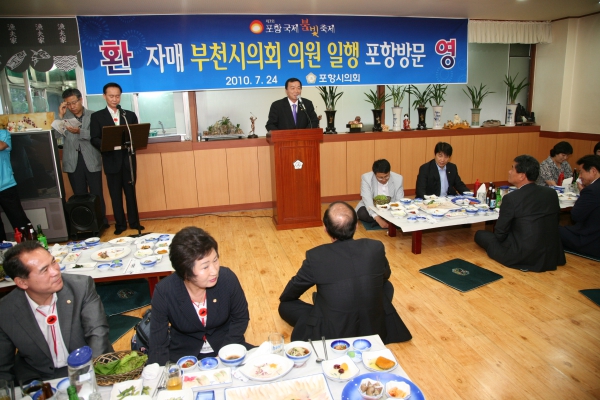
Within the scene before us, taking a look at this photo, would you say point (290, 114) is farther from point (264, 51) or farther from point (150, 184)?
point (150, 184)

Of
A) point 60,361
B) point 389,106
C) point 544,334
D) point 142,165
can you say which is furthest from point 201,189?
point 544,334

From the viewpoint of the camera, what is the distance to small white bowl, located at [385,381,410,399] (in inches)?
64.9

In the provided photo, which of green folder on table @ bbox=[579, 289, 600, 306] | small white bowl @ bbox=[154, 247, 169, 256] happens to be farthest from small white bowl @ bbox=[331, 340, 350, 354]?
green folder on table @ bbox=[579, 289, 600, 306]

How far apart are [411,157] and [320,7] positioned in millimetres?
2885

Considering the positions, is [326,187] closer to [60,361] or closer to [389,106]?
[389,106]

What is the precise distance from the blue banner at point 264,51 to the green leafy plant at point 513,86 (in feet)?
4.03

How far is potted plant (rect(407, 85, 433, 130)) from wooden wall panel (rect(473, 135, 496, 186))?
1052mm

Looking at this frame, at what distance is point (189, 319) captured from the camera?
88.3 inches

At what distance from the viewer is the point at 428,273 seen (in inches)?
165

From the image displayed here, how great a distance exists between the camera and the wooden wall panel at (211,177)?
645 cm

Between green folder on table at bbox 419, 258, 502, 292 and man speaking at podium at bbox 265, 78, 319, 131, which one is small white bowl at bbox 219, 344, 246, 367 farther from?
man speaking at podium at bbox 265, 78, 319, 131

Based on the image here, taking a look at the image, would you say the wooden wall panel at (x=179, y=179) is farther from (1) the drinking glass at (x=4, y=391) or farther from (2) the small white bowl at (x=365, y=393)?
(2) the small white bowl at (x=365, y=393)

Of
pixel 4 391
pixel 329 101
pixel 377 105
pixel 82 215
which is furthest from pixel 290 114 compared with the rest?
pixel 4 391

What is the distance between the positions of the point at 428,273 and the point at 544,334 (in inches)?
48.3
